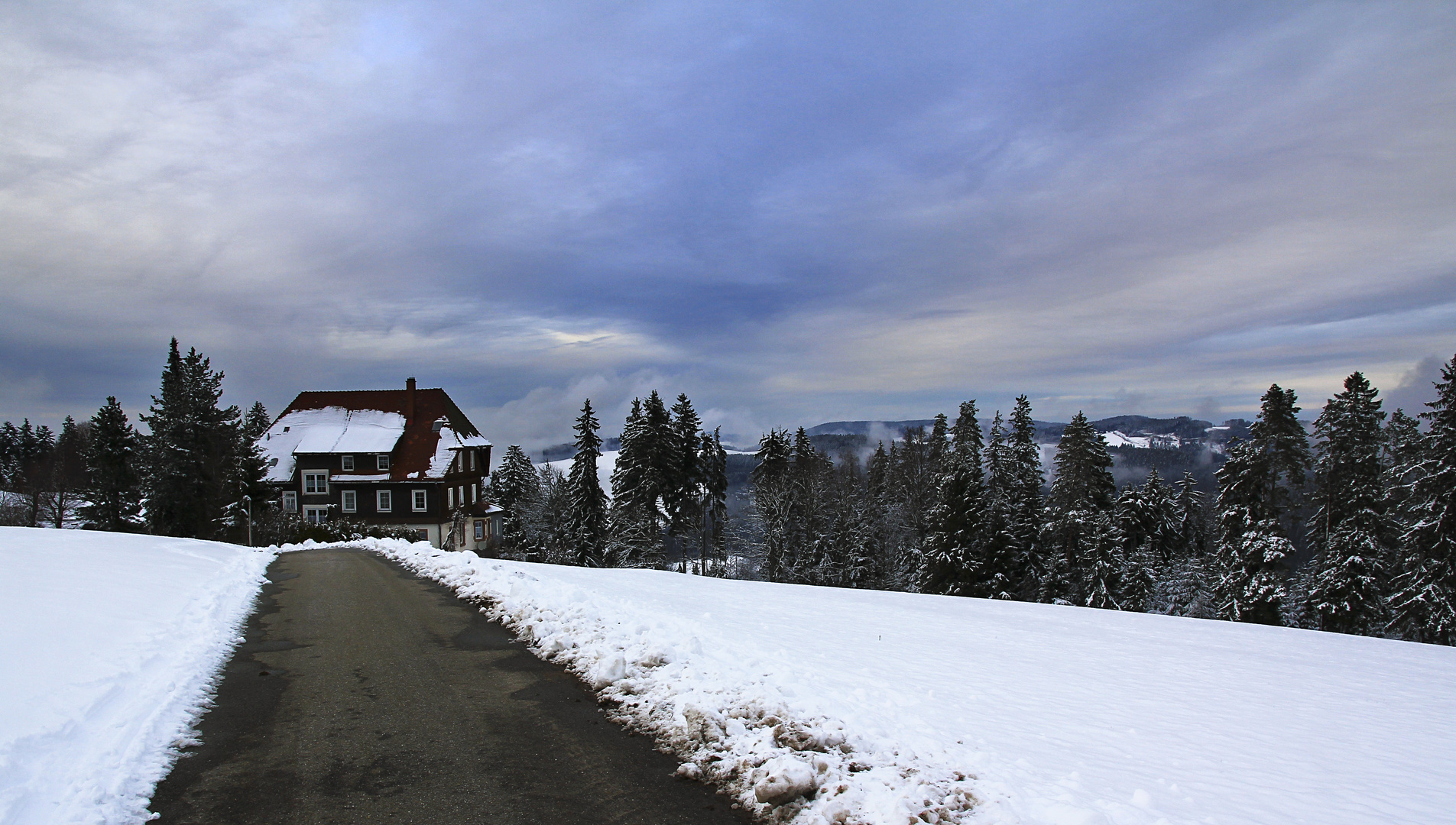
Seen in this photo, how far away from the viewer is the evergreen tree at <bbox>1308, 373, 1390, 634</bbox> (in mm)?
30250

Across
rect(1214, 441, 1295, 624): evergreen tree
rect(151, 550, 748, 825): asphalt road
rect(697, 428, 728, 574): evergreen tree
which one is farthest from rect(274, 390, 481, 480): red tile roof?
rect(1214, 441, 1295, 624): evergreen tree

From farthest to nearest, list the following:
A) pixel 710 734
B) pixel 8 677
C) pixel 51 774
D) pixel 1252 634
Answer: pixel 1252 634
pixel 8 677
pixel 710 734
pixel 51 774

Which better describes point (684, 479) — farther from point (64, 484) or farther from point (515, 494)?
point (64, 484)

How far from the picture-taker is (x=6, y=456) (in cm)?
9931

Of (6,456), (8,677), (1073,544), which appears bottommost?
(1073,544)

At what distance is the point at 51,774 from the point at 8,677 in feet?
8.22

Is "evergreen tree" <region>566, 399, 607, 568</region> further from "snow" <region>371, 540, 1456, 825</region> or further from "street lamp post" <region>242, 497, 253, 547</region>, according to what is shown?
"snow" <region>371, 540, 1456, 825</region>

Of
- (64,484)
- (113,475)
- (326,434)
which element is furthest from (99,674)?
(64,484)

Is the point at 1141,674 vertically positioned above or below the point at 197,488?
below

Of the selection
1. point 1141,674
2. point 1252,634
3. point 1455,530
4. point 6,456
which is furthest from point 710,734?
point 6,456

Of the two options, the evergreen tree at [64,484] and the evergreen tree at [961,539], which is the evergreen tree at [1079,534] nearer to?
the evergreen tree at [961,539]

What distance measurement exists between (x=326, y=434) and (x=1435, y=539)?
6312cm

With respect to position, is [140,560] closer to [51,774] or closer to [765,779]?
[51,774]

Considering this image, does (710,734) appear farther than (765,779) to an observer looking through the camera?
Yes
